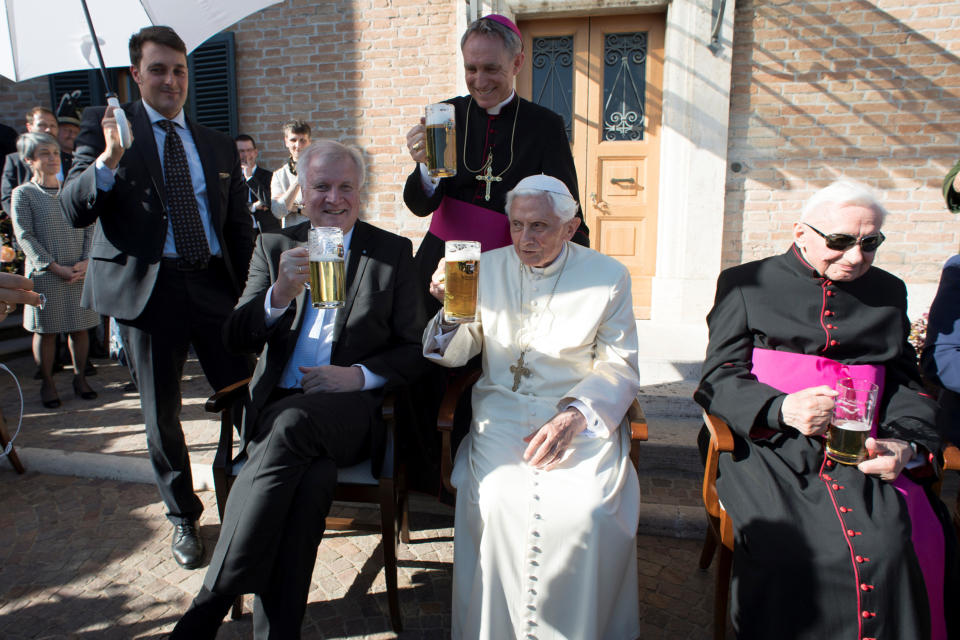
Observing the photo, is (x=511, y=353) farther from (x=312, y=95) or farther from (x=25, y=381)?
(x=25, y=381)

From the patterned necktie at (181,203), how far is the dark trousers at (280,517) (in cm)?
104

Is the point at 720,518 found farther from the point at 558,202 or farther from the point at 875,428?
the point at 558,202

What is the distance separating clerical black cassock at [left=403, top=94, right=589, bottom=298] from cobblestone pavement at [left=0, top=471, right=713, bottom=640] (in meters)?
1.43

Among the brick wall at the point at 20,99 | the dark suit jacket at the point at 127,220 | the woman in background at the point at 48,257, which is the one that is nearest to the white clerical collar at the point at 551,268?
the dark suit jacket at the point at 127,220

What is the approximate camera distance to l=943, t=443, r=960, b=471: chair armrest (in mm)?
1941

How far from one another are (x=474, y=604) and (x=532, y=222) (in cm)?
147

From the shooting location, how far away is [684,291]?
5.59m

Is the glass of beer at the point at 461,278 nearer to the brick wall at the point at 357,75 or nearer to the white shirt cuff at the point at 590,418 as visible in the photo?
the white shirt cuff at the point at 590,418

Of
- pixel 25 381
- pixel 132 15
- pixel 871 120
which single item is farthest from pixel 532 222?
pixel 25 381

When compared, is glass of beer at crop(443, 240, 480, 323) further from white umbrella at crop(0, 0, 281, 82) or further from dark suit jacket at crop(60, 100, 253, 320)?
white umbrella at crop(0, 0, 281, 82)

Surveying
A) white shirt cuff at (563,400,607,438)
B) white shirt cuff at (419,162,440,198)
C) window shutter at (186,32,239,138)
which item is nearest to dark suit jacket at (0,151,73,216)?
window shutter at (186,32,239,138)

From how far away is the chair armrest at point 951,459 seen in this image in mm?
1941

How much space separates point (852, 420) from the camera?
191 centimetres

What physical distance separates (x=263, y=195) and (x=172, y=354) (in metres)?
3.38
